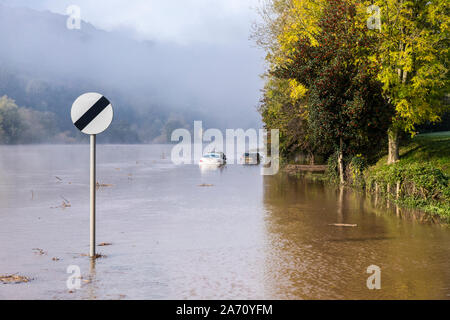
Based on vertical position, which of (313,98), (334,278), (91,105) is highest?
(313,98)

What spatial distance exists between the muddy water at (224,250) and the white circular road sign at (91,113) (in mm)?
2493

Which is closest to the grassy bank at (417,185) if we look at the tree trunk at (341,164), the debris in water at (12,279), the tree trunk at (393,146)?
the tree trunk at (341,164)

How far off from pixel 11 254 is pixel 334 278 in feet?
20.7

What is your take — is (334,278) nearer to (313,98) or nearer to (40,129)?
(313,98)

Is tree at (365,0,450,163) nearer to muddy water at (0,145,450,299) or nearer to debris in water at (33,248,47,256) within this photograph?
muddy water at (0,145,450,299)

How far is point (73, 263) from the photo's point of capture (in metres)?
10.3

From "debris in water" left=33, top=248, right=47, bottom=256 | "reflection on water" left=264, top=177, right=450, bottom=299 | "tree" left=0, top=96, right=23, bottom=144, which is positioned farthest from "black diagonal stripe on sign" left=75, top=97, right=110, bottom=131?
"tree" left=0, top=96, right=23, bottom=144

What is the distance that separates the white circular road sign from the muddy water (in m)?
2.49

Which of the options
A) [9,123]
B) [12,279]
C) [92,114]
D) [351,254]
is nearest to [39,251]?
[12,279]

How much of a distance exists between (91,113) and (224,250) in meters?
3.87

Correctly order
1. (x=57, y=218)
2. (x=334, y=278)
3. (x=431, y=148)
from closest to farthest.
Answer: (x=334, y=278) < (x=57, y=218) < (x=431, y=148)

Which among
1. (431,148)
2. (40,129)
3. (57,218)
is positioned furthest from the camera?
(40,129)

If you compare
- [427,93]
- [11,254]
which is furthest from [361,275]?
[427,93]

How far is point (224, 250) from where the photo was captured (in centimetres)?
1160
